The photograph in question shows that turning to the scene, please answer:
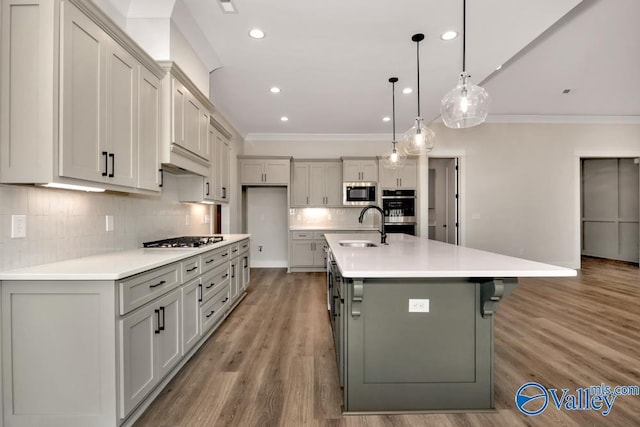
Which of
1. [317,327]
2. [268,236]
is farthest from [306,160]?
[317,327]

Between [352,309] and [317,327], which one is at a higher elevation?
[352,309]

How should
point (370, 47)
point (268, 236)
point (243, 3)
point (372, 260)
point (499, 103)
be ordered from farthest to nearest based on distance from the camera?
point (268, 236) → point (499, 103) → point (370, 47) → point (243, 3) → point (372, 260)

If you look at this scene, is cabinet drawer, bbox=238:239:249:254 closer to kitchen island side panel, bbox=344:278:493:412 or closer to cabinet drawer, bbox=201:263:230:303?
cabinet drawer, bbox=201:263:230:303

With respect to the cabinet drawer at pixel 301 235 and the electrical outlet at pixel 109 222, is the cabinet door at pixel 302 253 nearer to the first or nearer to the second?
the cabinet drawer at pixel 301 235

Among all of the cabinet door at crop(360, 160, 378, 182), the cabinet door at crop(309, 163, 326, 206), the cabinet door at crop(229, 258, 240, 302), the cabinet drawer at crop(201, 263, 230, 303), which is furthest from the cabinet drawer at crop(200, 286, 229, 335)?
the cabinet door at crop(360, 160, 378, 182)

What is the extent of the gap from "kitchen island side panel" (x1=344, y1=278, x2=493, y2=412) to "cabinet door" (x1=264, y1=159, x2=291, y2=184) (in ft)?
14.6

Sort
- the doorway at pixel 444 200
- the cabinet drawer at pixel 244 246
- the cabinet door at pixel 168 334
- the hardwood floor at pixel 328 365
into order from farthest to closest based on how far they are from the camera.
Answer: the doorway at pixel 444 200 < the cabinet drawer at pixel 244 246 < the cabinet door at pixel 168 334 < the hardwood floor at pixel 328 365

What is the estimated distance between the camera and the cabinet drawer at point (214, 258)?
2.71 metres

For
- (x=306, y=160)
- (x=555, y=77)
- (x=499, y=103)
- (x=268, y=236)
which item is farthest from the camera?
(x=268, y=236)

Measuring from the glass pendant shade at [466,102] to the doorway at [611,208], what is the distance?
7.28 meters

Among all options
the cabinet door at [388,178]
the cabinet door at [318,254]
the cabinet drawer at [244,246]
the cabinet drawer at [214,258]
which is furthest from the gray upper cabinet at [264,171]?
the cabinet drawer at [214,258]

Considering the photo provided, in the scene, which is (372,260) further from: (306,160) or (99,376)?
(306,160)

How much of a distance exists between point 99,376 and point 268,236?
5.09 meters

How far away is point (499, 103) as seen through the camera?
540 cm
